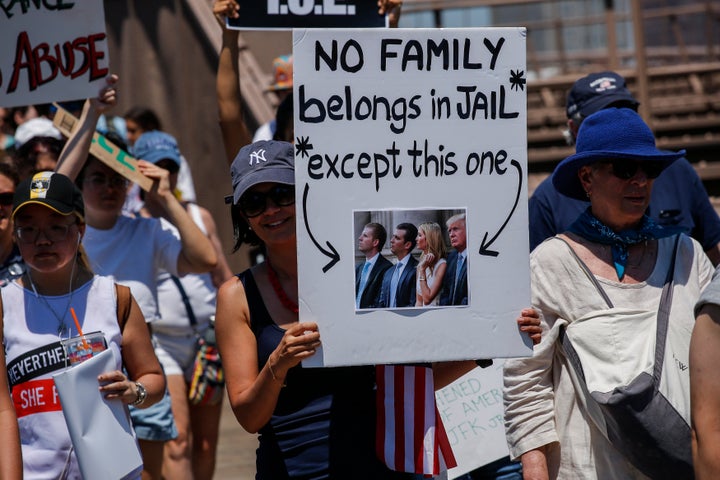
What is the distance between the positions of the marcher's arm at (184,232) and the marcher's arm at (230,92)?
0.59 metres

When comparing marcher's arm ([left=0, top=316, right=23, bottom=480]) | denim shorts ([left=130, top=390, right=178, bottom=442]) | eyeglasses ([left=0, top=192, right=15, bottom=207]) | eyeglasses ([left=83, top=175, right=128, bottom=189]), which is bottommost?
denim shorts ([left=130, top=390, right=178, bottom=442])

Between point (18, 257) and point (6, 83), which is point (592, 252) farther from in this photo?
point (6, 83)

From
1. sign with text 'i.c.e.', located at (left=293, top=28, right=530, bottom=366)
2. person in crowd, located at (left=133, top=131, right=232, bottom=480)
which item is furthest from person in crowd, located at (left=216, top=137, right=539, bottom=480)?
person in crowd, located at (left=133, top=131, right=232, bottom=480)

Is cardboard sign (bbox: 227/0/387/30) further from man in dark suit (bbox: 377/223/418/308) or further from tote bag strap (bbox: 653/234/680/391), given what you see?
man in dark suit (bbox: 377/223/418/308)

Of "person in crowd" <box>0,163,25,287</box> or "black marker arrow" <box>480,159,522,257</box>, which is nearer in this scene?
"black marker arrow" <box>480,159,522,257</box>

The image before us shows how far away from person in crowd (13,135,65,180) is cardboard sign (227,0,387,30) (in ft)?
3.48

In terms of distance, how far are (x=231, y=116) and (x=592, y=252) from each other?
1.81m

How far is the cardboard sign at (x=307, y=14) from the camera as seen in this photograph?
211 inches

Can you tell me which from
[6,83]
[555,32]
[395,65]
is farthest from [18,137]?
[555,32]

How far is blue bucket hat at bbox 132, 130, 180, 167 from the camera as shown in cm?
641

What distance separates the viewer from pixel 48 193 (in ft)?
13.1

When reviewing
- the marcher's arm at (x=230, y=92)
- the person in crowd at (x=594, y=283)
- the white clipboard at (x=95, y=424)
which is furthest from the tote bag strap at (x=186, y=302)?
the person in crowd at (x=594, y=283)

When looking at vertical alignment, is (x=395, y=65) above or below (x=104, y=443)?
above

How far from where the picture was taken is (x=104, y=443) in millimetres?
3777
